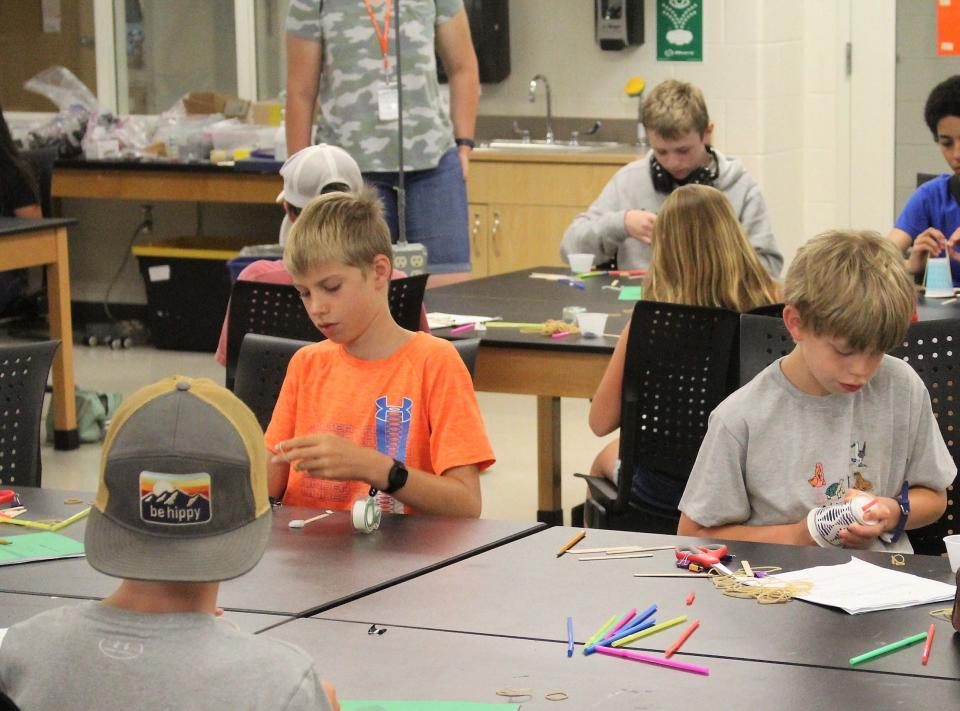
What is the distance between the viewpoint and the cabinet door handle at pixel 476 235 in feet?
24.3

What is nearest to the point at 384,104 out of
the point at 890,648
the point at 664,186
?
the point at 664,186

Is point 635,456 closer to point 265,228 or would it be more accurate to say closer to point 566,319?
point 566,319

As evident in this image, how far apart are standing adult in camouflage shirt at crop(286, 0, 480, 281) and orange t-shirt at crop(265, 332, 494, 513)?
2.09m

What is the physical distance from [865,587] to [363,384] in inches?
40.8

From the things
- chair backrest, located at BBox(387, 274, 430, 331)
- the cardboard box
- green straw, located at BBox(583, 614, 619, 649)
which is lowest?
green straw, located at BBox(583, 614, 619, 649)

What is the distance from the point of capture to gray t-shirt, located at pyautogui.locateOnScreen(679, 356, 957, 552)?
253 cm

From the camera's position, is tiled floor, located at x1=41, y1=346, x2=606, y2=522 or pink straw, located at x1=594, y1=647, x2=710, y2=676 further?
tiled floor, located at x1=41, y1=346, x2=606, y2=522

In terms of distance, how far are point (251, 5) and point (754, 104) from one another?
9.23ft

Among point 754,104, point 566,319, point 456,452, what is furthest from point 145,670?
point 754,104

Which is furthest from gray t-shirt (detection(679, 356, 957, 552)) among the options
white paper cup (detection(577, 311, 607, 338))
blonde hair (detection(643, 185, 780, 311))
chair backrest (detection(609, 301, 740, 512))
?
white paper cup (detection(577, 311, 607, 338))

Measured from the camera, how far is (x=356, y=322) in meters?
2.74

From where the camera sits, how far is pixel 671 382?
11.3 feet

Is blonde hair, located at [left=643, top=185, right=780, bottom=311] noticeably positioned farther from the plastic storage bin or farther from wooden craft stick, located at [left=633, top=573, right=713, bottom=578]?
the plastic storage bin

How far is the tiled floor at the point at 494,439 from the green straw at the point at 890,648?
9.75 ft
